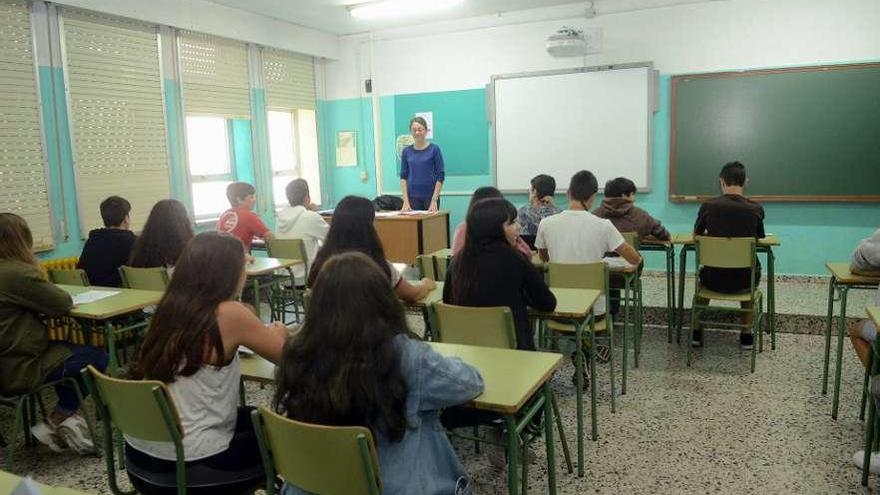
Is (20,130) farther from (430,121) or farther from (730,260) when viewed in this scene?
(730,260)

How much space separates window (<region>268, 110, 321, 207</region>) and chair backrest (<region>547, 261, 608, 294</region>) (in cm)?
474

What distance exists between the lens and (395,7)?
6.61 m

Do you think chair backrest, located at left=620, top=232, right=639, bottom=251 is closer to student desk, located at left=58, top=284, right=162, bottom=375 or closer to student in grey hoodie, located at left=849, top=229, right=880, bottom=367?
student in grey hoodie, located at left=849, top=229, right=880, bottom=367

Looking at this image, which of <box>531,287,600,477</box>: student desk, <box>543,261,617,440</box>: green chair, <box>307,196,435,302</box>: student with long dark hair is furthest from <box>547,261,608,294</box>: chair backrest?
<box>307,196,435,302</box>: student with long dark hair

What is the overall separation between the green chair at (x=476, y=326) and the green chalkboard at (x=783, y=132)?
4656 millimetres

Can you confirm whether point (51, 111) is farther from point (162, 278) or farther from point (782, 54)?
point (782, 54)

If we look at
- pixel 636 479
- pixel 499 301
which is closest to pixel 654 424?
pixel 636 479

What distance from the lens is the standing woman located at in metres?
→ 6.60

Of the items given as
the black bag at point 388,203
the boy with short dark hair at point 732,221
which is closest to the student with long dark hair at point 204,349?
the boy with short dark hair at point 732,221

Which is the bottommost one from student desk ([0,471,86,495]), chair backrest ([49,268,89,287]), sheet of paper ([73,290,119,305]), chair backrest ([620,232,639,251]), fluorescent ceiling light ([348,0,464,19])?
student desk ([0,471,86,495])

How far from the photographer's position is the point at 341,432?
151 cm

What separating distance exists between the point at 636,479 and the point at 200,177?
5256 mm

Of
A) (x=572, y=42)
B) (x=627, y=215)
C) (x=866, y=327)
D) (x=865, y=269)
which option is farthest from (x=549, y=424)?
(x=572, y=42)

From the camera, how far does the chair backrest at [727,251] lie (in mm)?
4070
